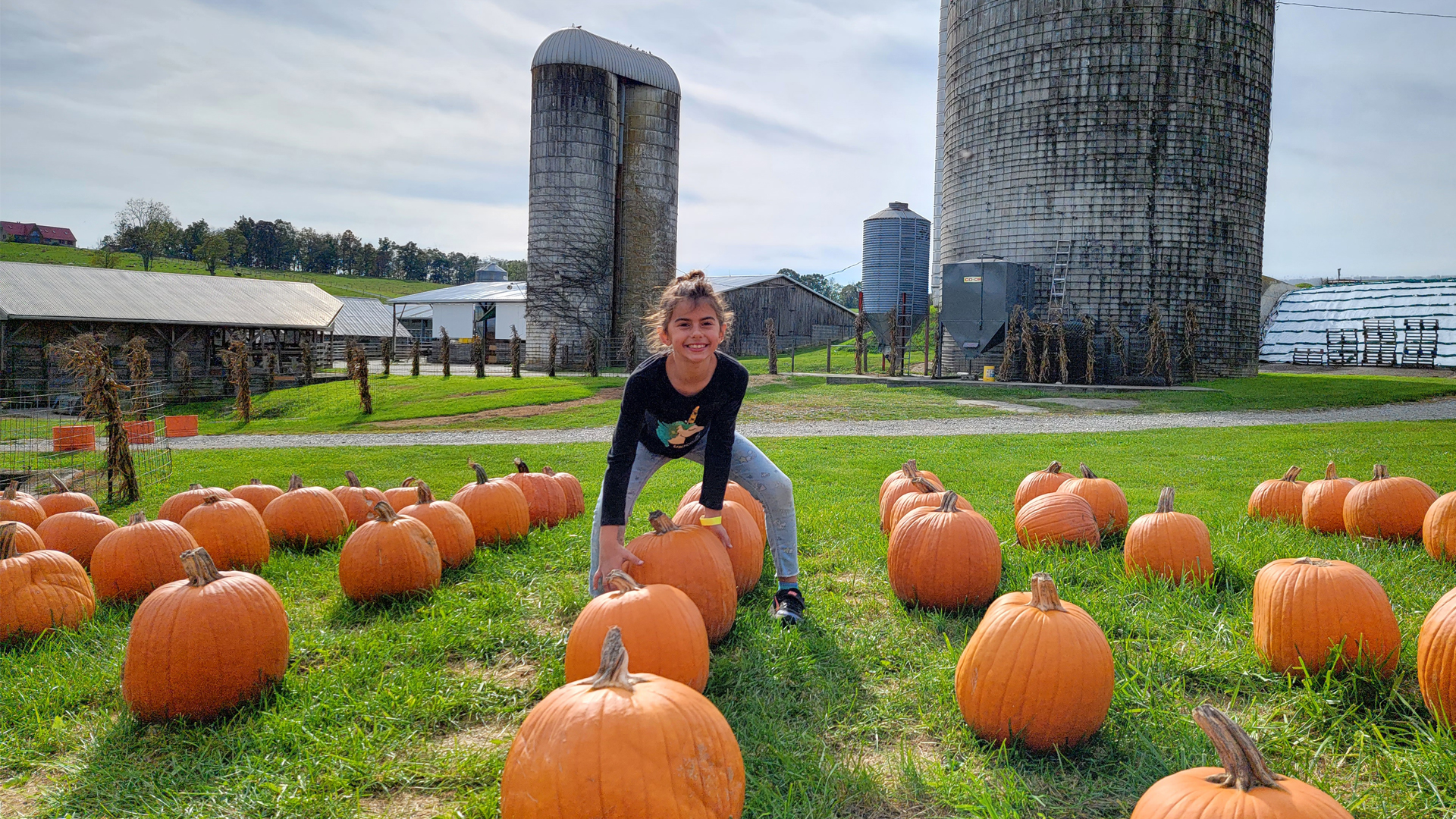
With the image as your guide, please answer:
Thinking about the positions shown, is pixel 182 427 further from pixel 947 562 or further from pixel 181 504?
pixel 947 562

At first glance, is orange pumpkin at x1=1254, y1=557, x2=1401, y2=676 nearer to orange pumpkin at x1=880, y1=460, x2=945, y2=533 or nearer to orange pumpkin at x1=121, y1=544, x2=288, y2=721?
orange pumpkin at x1=880, y1=460, x2=945, y2=533

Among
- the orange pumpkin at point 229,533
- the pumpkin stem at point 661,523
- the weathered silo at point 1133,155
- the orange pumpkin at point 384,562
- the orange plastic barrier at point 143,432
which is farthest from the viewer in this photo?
the weathered silo at point 1133,155

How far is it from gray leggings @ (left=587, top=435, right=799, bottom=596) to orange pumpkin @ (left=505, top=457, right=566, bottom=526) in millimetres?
1926

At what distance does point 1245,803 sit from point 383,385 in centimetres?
2535

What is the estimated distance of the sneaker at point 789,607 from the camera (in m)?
3.66

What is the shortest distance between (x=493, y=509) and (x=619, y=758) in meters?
3.47

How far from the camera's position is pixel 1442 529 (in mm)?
4285

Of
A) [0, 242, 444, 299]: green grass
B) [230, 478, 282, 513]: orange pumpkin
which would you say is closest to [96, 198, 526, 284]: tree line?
[0, 242, 444, 299]: green grass

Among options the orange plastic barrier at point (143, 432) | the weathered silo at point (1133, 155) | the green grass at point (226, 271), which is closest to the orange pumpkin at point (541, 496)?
the orange plastic barrier at point (143, 432)

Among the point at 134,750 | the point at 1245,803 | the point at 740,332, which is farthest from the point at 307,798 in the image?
the point at 740,332

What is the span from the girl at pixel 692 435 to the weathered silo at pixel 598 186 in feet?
88.0

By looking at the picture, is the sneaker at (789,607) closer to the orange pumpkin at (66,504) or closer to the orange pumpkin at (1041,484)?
the orange pumpkin at (1041,484)

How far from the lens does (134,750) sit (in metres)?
2.70

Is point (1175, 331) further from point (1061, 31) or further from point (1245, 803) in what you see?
point (1245, 803)
